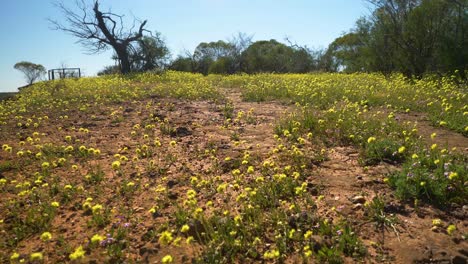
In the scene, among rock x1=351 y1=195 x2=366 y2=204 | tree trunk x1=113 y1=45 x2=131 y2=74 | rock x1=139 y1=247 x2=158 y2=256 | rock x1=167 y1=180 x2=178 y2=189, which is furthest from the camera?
tree trunk x1=113 y1=45 x2=131 y2=74

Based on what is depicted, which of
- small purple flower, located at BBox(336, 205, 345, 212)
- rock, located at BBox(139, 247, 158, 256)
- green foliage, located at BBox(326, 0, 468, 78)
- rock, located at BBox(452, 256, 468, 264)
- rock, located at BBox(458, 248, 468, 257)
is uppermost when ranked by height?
green foliage, located at BBox(326, 0, 468, 78)

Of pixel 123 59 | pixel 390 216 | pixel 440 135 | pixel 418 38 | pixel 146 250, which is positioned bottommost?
pixel 146 250

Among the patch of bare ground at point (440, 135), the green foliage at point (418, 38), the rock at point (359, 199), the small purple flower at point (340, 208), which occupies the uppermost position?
the green foliage at point (418, 38)

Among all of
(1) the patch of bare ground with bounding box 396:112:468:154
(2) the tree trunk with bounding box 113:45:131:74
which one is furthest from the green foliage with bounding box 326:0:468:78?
(2) the tree trunk with bounding box 113:45:131:74

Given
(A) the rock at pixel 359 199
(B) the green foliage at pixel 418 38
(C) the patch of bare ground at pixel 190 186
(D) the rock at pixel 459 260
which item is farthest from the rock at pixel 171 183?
(B) the green foliage at pixel 418 38

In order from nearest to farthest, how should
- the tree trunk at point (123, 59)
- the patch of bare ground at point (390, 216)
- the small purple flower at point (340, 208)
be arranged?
A: the patch of bare ground at point (390, 216), the small purple flower at point (340, 208), the tree trunk at point (123, 59)

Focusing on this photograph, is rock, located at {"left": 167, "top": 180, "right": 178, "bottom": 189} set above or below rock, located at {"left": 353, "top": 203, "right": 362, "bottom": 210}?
above

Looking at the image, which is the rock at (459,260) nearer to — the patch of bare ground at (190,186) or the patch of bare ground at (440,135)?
the patch of bare ground at (190,186)

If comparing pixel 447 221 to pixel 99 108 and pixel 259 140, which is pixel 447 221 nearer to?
pixel 259 140

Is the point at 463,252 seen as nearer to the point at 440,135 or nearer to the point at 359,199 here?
the point at 359,199

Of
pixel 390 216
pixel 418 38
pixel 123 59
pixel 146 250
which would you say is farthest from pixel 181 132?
pixel 123 59

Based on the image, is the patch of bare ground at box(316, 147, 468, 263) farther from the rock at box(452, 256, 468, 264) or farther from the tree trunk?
the tree trunk

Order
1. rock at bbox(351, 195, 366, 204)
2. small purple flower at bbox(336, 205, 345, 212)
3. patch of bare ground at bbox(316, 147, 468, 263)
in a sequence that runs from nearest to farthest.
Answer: patch of bare ground at bbox(316, 147, 468, 263), small purple flower at bbox(336, 205, 345, 212), rock at bbox(351, 195, 366, 204)

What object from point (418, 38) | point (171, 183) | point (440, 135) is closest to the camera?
point (171, 183)
